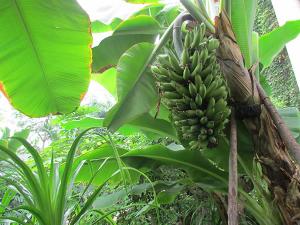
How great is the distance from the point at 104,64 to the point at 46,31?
0.29 m

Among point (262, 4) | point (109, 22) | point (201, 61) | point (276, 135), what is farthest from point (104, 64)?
point (262, 4)

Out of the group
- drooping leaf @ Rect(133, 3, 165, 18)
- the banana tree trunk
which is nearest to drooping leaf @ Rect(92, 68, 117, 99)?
drooping leaf @ Rect(133, 3, 165, 18)

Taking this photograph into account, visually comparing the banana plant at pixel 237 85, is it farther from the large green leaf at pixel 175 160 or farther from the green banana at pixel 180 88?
the large green leaf at pixel 175 160

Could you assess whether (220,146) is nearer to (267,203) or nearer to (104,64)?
(267,203)

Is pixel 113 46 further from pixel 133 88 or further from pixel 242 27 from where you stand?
pixel 242 27

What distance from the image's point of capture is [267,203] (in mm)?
989

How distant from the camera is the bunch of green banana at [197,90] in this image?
33.9 inches

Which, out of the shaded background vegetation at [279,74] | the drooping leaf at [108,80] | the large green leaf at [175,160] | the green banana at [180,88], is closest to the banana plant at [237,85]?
the green banana at [180,88]

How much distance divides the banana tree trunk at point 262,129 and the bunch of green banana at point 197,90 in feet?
0.18

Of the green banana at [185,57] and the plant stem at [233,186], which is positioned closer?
the plant stem at [233,186]

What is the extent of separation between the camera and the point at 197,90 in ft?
2.83

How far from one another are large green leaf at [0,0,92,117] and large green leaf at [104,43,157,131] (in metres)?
0.12

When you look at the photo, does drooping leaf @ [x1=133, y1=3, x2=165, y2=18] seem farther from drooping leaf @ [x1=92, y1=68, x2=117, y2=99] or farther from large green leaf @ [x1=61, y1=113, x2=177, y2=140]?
large green leaf @ [x1=61, y1=113, x2=177, y2=140]

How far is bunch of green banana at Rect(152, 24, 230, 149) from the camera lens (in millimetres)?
861
